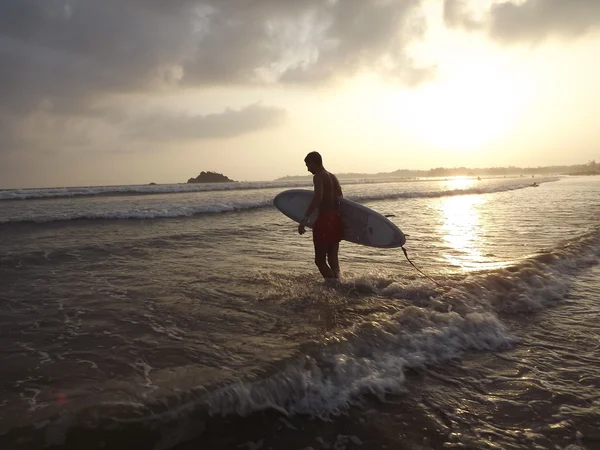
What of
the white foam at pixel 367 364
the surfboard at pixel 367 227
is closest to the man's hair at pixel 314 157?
the surfboard at pixel 367 227

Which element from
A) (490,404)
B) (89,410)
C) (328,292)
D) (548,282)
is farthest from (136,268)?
(548,282)

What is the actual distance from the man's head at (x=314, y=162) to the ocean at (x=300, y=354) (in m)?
2.04

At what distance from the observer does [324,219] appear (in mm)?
6938

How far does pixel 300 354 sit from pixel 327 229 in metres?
3.34

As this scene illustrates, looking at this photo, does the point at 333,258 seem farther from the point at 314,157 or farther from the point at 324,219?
the point at 314,157

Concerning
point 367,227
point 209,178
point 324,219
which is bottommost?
point 367,227

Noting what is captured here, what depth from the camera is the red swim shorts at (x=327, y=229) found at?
271 inches

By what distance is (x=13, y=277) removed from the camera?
7.40 m

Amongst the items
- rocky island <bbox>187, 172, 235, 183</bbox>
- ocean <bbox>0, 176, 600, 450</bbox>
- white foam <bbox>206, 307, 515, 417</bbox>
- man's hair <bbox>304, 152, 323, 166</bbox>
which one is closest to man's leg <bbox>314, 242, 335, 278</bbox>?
ocean <bbox>0, 176, 600, 450</bbox>

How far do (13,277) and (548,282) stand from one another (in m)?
9.84

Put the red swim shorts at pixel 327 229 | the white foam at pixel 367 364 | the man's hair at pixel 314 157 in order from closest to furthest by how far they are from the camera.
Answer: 1. the white foam at pixel 367 364
2. the man's hair at pixel 314 157
3. the red swim shorts at pixel 327 229

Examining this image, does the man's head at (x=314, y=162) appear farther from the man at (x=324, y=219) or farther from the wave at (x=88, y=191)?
the wave at (x=88, y=191)

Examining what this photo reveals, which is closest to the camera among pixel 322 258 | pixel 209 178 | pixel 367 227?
pixel 322 258

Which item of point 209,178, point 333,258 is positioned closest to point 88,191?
point 333,258
